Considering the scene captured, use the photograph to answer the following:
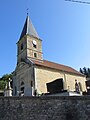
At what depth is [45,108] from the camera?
12.6 metres

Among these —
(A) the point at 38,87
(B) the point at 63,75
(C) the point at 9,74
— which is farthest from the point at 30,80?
(C) the point at 9,74

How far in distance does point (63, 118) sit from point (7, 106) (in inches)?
142

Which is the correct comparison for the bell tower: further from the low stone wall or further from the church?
the low stone wall

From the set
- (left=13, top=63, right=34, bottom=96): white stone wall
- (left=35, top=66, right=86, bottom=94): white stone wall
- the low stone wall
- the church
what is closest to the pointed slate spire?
the church

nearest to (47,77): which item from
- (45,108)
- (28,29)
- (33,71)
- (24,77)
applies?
(33,71)

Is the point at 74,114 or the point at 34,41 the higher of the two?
the point at 34,41

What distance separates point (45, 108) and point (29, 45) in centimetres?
2043

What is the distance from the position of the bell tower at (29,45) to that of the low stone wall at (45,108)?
18533 mm

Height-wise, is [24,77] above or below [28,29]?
below

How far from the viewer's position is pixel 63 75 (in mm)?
32406

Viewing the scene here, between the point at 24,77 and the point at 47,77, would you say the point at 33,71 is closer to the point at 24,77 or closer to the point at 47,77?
the point at 47,77

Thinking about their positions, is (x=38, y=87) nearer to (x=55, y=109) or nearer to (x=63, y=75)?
(x=63, y=75)

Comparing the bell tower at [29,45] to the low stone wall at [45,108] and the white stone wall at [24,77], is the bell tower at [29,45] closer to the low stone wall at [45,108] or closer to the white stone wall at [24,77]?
Answer: the white stone wall at [24,77]

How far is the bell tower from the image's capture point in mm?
31656
